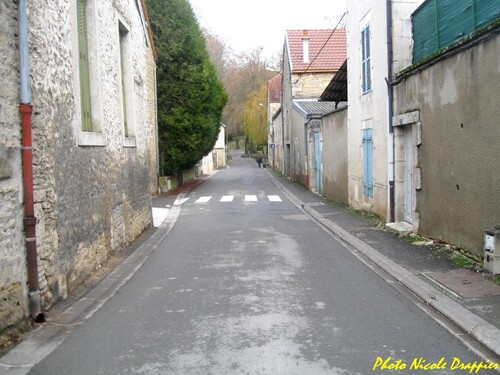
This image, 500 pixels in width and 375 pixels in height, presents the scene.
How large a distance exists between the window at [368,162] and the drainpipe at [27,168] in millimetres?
9972

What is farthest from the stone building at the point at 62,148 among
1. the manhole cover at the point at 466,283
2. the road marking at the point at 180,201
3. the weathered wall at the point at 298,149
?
the weathered wall at the point at 298,149

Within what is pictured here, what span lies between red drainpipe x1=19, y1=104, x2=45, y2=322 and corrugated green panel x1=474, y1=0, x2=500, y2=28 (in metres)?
6.40

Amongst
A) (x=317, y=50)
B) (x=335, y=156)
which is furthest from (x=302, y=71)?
(x=335, y=156)

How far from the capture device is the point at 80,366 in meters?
4.42

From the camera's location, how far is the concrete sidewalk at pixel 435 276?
5285 millimetres

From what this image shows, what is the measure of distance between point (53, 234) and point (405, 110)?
24.9ft

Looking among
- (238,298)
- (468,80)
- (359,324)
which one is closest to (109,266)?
(238,298)

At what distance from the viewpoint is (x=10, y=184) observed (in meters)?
5.16

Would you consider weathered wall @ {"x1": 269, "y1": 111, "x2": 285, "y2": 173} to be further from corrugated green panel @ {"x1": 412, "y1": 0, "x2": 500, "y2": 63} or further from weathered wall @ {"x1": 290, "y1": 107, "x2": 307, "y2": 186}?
corrugated green panel @ {"x1": 412, "y1": 0, "x2": 500, "y2": 63}

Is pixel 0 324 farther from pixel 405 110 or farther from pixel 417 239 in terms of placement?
pixel 405 110

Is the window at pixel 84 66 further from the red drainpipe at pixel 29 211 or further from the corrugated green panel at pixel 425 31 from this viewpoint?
the corrugated green panel at pixel 425 31

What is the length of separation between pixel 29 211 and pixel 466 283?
527cm

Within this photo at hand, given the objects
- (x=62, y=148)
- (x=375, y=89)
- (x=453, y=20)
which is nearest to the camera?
(x=62, y=148)

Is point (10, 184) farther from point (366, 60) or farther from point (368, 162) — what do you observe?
point (366, 60)
